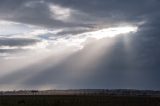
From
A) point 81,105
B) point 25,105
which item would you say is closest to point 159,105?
point 81,105

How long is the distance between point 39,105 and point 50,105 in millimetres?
1710

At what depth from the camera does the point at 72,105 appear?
6531cm

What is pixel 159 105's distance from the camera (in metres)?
65.2

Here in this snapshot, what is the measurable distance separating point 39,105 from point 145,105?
1733 cm

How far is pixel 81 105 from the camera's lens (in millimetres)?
64750

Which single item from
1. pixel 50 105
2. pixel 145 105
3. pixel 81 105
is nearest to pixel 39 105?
pixel 50 105

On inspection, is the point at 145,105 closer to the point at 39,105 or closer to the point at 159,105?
the point at 159,105

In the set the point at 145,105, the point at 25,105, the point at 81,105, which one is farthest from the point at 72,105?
the point at 145,105

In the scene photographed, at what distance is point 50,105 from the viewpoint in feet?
210

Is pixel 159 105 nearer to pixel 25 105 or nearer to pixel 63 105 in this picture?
pixel 63 105

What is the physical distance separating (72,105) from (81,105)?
153 cm

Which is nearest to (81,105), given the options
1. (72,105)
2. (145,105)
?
(72,105)

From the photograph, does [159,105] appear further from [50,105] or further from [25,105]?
[25,105]

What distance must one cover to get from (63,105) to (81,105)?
281cm
